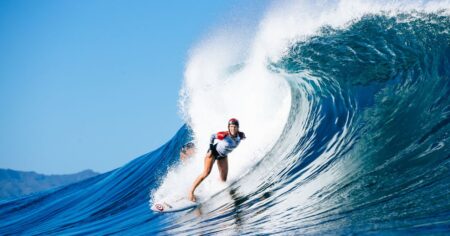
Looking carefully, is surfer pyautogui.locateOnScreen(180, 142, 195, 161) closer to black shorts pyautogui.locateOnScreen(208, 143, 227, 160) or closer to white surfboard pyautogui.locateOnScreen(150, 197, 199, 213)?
white surfboard pyautogui.locateOnScreen(150, 197, 199, 213)

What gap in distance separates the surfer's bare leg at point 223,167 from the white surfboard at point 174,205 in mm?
670

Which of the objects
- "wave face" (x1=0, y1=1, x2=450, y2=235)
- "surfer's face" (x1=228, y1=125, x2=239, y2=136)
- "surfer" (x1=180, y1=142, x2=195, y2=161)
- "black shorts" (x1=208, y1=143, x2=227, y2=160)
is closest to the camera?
"wave face" (x1=0, y1=1, x2=450, y2=235)

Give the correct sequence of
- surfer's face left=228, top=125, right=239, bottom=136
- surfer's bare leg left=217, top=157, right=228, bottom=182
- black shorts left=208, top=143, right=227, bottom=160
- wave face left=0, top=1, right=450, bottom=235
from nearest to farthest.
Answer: wave face left=0, top=1, right=450, bottom=235
surfer's face left=228, top=125, right=239, bottom=136
black shorts left=208, top=143, right=227, bottom=160
surfer's bare leg left=217, top=157, right=228, bottom=182

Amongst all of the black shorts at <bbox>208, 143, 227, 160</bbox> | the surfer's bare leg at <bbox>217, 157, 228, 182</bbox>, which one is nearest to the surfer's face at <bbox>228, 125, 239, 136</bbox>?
the black shorts at <bbox>208, 143, 227, 160</bbox>

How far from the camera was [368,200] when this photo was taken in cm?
513

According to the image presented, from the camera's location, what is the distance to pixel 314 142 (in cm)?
872

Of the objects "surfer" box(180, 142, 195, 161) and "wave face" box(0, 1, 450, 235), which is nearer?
"wave face" box(0, 1, 450, 235)

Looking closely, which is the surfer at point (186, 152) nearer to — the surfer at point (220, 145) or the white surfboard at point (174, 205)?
the white surfboard at point (174, 205)

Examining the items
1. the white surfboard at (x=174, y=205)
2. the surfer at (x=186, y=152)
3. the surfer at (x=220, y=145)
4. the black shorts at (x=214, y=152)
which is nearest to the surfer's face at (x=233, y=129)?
the surfer at (x=220, y=145)

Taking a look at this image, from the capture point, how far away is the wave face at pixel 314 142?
528cm

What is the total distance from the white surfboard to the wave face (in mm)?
164

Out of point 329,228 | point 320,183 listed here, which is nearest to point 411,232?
Result: point 329,228

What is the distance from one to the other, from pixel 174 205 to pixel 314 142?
102 inches

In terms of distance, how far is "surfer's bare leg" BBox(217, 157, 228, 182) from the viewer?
7895mm
